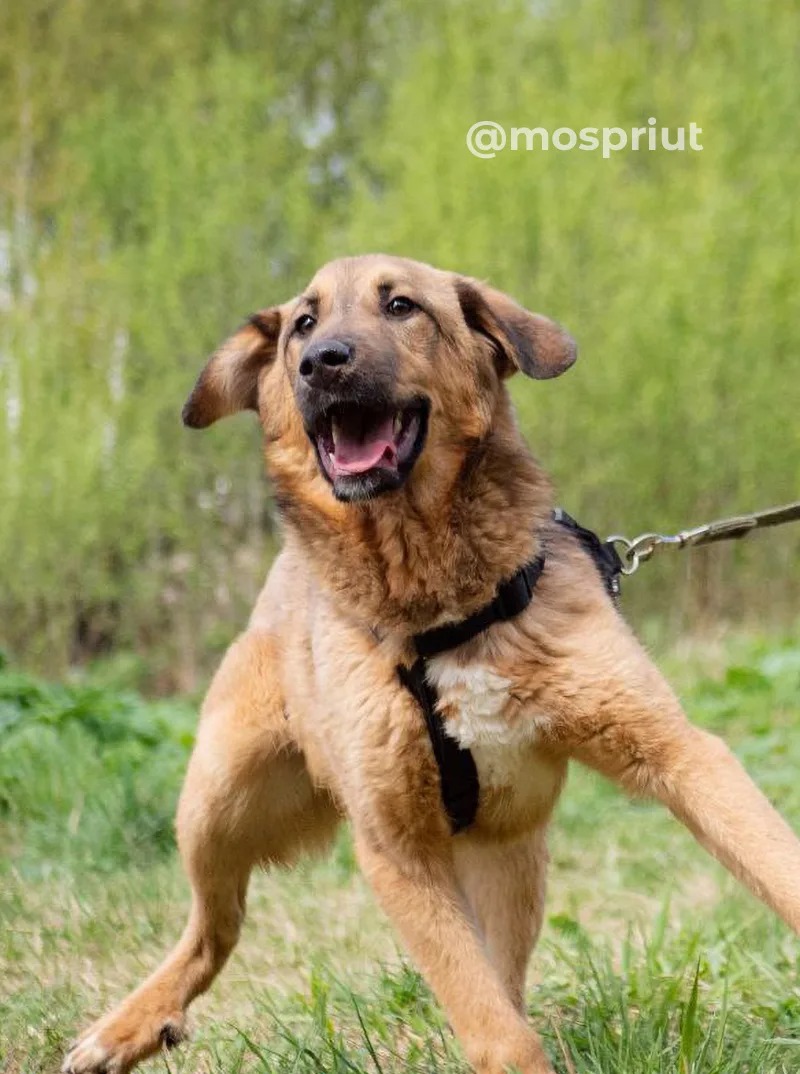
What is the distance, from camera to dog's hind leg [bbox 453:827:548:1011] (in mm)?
3838

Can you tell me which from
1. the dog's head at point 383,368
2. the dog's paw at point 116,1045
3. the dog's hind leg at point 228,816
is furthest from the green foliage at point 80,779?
the dog's head at point 383,368

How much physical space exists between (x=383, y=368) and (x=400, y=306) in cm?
36

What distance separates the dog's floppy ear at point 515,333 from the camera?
12.1 feet

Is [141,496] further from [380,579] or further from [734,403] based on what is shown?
[380,579]

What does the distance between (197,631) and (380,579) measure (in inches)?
436

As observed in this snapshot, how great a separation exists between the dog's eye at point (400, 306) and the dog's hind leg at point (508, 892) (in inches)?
59.3

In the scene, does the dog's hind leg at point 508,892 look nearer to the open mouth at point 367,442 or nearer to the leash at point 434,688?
the leash at point 434,688

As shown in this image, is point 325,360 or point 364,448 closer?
point 325,360

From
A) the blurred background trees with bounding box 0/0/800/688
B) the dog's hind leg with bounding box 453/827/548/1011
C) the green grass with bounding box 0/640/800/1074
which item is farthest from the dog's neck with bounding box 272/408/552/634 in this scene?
the blurred background trees with bounding box 0/0/800/688

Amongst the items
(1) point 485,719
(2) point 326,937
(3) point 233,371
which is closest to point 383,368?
(3) point 233,371

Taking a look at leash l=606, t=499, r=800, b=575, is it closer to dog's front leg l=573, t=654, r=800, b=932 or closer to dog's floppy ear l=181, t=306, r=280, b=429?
dog's front leg l=573, t=654, r=800, b=932

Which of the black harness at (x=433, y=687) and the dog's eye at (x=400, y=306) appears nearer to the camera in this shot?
the black harness at (x=433, y=687)

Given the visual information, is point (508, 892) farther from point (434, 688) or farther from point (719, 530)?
point (719, 530)

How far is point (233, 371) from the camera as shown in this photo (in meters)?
4.17
